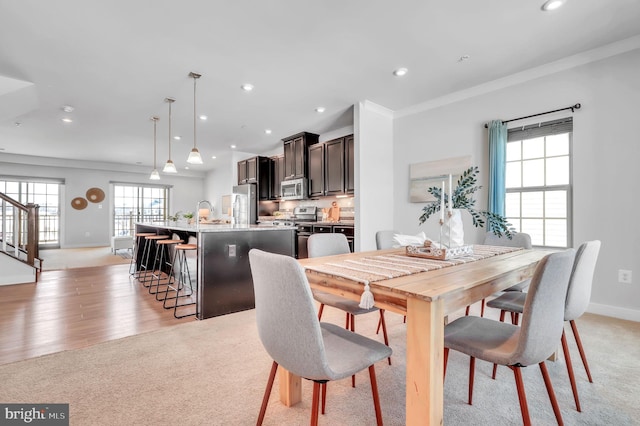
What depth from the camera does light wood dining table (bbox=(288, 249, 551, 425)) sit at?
3.26ft

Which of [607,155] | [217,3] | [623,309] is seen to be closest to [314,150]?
[217,3]

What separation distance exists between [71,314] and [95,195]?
7.49 metres

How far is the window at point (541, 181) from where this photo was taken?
3229mm

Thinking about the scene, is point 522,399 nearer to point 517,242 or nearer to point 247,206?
point 517,242

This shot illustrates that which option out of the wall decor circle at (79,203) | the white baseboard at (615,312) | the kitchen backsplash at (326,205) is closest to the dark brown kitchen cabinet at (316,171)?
the kitchen backsplash at (326,205)

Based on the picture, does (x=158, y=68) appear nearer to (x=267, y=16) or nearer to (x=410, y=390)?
(x=267, y=16)

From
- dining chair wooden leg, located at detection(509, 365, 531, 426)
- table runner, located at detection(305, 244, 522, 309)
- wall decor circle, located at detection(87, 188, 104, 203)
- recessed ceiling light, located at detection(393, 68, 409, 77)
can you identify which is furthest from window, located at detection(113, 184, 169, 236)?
dining chair wooden leg, located at detection(509, 365, 531, 426)

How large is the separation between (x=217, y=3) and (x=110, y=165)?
8.76m

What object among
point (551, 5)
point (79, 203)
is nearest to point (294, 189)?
point (551, 5)

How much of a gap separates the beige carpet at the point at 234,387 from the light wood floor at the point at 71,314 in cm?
28

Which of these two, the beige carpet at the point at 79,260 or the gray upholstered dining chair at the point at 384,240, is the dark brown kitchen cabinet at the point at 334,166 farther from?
the beige carpet at the point at 79,260

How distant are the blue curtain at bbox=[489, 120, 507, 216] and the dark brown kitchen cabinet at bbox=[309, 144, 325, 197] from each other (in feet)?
8.99

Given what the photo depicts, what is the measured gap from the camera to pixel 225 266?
2.99 metres

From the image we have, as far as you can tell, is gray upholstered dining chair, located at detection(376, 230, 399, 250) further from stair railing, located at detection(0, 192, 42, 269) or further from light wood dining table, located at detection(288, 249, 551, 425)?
stair railing, located at detection(0, 192, 42, 269)
